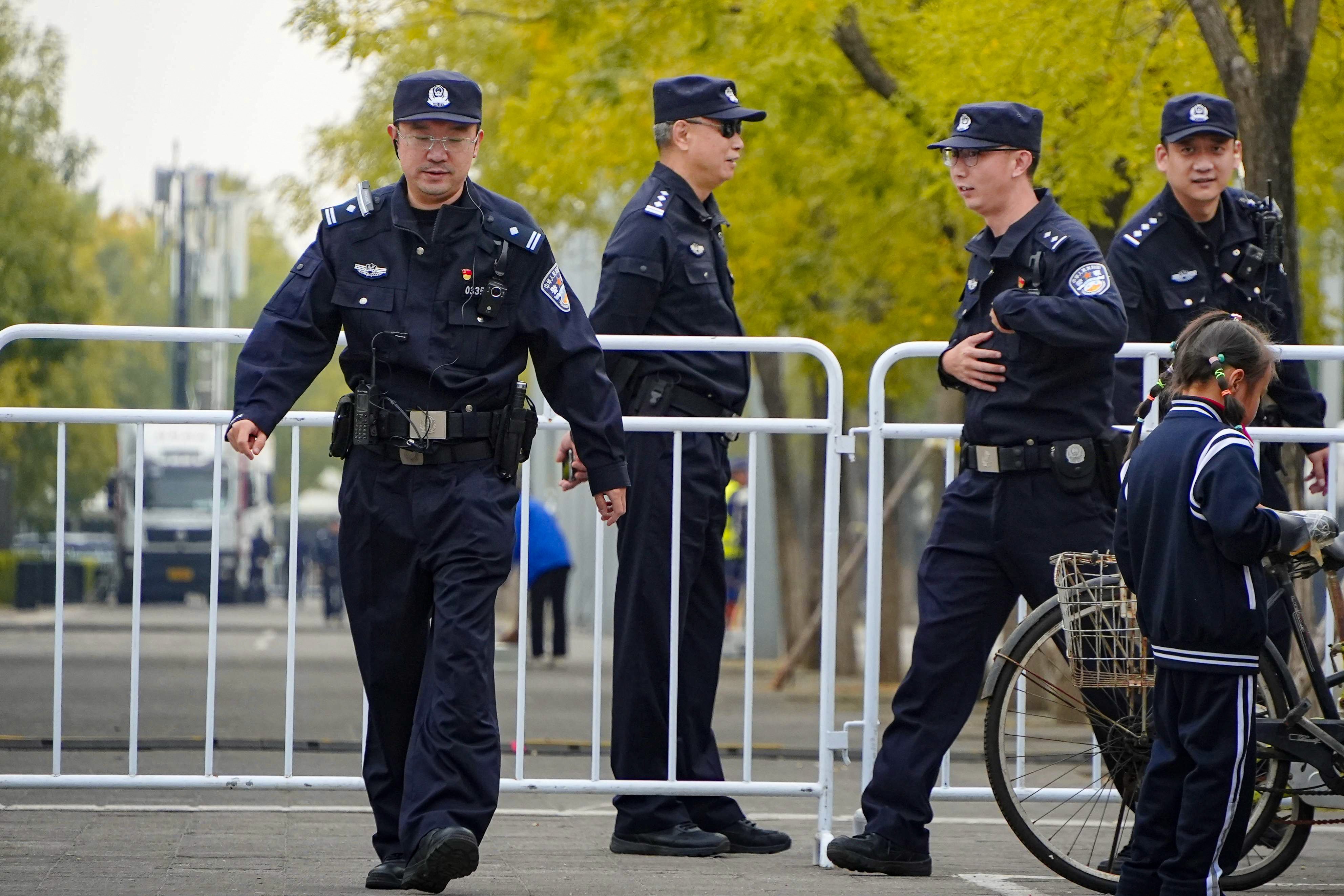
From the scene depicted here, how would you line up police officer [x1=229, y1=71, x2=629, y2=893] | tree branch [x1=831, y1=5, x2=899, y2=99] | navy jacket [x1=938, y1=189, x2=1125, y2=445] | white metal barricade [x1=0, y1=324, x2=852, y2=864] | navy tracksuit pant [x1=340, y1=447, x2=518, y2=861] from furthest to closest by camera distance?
tree branch [x1=831, y1=5, x2=899, y2=99], white metal barricade [x1=0, y1=324, x2=852, y2=864], navy jacket [x1=938, y1=189, x2=1125, y2=445], police officer [x1=229, y1=71, x2=629, y2=893], navy tracksuit pant [x1=340, y1=447, x2=518, y2=861]

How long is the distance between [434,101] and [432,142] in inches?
4.3

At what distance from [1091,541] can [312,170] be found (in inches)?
732

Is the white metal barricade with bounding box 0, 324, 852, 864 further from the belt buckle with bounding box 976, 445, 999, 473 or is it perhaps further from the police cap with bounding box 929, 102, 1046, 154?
the police cap with bounding box 929, 102, 1046, 154

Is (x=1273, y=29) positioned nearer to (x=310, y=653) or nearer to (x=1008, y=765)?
(x=1008, y=765)

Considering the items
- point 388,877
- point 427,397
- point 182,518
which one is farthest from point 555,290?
point 182,518

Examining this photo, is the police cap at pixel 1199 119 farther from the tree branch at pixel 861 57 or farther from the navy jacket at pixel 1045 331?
the tree branch at pixel 861 57

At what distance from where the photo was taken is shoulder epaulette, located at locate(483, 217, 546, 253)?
5.09m

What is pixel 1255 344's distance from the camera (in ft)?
14.9

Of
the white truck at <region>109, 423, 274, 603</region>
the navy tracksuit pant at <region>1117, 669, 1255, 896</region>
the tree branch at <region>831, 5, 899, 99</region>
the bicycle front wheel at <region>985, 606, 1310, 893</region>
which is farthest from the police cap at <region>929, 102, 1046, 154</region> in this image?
the white truck at <region>109, 423, 274, 603</region>

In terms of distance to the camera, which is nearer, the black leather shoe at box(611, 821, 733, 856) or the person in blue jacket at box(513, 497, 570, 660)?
the black leather shoe at box(611, 821, 733, 856)

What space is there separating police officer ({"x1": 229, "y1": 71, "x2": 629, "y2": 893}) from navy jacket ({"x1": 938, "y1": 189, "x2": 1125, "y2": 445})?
110 centimetres

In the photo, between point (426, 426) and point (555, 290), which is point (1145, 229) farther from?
point (426, 426)

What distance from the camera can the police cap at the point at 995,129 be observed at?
5.47m

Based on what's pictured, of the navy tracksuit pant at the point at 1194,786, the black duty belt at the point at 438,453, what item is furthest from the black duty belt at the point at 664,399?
the navy tracksuit pant at the point at 1194,786
